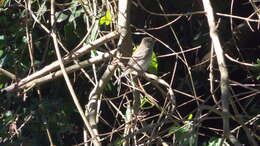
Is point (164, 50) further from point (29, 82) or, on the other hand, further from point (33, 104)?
point (29, 82)

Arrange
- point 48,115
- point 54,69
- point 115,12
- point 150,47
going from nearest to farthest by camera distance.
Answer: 1. point 54,69
2. point 115,12
3. point 150,47
4. point 48,115

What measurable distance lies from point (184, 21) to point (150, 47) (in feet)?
1.91

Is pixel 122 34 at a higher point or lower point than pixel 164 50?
higher

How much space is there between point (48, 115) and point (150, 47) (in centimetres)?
96

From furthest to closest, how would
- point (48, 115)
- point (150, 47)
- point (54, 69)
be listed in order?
point (48, 115), point (150, 47), point (54, 69)

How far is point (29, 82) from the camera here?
124 inches

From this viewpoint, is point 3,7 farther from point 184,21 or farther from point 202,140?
point 202,140

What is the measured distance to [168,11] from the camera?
14.8ft

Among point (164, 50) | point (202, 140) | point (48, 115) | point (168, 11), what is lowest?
point (202, 140)

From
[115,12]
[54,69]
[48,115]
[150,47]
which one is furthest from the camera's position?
[48,115]

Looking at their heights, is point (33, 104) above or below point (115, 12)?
below

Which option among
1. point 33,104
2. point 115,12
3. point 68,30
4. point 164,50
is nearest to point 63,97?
point 33,104

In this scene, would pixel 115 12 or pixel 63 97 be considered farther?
pixel 63 97

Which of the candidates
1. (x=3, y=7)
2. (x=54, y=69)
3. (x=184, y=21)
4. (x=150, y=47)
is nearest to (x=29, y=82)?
(x=54, y=69)
